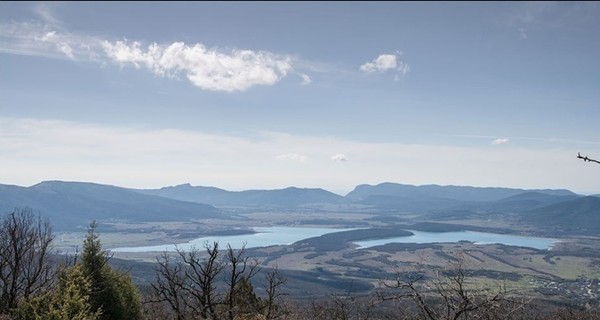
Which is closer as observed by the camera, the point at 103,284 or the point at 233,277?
the point at 103,284

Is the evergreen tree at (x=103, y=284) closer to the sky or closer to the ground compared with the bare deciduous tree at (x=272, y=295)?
closer to the sky

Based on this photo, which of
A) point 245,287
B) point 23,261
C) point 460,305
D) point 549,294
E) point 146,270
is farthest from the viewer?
point 146,270

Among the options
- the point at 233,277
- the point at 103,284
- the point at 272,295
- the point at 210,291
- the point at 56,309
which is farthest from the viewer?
the point at 272,295

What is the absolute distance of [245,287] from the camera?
31.6 m

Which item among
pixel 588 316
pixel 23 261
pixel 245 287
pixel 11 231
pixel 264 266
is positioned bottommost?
pixel 264 266

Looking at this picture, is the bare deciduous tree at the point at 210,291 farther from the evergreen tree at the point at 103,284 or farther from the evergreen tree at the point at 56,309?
the evergreen tree at the point at 56,309

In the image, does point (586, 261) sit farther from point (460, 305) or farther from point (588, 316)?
point (460, 305)

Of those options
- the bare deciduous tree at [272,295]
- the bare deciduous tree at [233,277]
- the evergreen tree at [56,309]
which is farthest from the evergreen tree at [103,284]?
the bare deciduous tree at [272,295]

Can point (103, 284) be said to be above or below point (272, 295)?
above

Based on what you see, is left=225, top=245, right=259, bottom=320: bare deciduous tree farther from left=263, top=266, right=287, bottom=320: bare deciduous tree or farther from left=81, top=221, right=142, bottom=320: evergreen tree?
left=81, top=221, right=142, bottom=320: evergreen tree

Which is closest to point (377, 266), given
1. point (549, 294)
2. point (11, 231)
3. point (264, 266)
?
point (264, 266)

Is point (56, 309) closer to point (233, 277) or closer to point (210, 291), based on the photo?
point (233, 277)

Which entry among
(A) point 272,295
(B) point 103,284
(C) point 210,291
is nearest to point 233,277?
(C) point 210,291

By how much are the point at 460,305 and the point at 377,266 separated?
7019 inches
